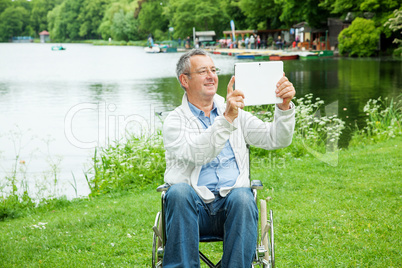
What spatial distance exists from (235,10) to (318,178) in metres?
62.6

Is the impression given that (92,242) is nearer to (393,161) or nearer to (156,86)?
(393,161)

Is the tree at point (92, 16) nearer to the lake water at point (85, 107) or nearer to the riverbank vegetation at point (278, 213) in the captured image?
the lake water at point (85, 107)

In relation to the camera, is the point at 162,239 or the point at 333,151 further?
the point at 333,151

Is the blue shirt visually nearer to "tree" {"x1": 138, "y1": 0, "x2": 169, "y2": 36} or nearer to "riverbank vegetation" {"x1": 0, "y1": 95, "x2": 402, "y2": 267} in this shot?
"riverbank vegetation" {"x1": 0, "y1": 95, "x2": 402, "y2": 267}

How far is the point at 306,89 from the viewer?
19.1 meters

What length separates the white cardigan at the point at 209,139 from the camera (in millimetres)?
2629

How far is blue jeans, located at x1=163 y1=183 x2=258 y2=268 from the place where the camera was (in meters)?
2.51

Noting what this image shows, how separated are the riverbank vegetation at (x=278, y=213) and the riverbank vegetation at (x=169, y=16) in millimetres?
17232

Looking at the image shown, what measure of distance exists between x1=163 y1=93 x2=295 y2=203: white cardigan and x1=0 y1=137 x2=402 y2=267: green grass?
104cm

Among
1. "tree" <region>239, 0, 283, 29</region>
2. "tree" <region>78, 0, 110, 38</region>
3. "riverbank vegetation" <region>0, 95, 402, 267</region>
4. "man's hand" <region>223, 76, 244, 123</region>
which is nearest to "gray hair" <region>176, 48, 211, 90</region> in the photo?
"man's hand" <region>223, 76, 244, 123</region>

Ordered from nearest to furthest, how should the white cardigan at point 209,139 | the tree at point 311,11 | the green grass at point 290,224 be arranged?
1. the white cardigan at point 209,139
2. the green grass at point 290,224
3. the tree at point 311,11

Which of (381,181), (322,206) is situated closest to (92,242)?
(322,206)

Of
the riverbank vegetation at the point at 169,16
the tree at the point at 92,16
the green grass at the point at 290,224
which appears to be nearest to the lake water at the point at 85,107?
the green grass at the point at 290,224

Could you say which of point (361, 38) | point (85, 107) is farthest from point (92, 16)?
point (85, 107)
